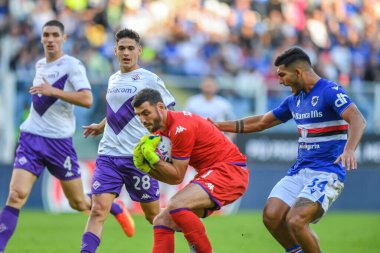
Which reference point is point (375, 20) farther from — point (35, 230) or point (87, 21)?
point (35, 230)

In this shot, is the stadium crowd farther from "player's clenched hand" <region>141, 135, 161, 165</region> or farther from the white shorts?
"player's clenched hand" <region>141, 135, 161, 165</region>

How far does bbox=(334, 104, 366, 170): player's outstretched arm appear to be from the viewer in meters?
8.12

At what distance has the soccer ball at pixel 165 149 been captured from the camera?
27.5 ft

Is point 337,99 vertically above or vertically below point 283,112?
above

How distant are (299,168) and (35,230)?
247 inches

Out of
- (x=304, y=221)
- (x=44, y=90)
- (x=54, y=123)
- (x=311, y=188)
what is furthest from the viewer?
(x=54, y=123)

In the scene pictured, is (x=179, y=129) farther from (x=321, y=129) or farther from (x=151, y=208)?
(x=151, y=208)

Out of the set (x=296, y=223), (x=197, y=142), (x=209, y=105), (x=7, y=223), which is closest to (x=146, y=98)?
(x=197, y=142)

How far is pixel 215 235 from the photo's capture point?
13.6 m

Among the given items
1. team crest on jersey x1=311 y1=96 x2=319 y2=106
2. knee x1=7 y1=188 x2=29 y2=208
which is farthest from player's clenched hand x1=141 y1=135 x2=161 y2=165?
knee x1=7 y1=188 x2=29 y2=208

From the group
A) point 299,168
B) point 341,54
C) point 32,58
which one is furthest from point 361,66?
point 299,168

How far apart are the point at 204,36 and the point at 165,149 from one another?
45.6 feet

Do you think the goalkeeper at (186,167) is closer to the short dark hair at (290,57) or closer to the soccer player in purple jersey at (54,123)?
the short dark hair at (290,57)

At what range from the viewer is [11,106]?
58.2 ft
